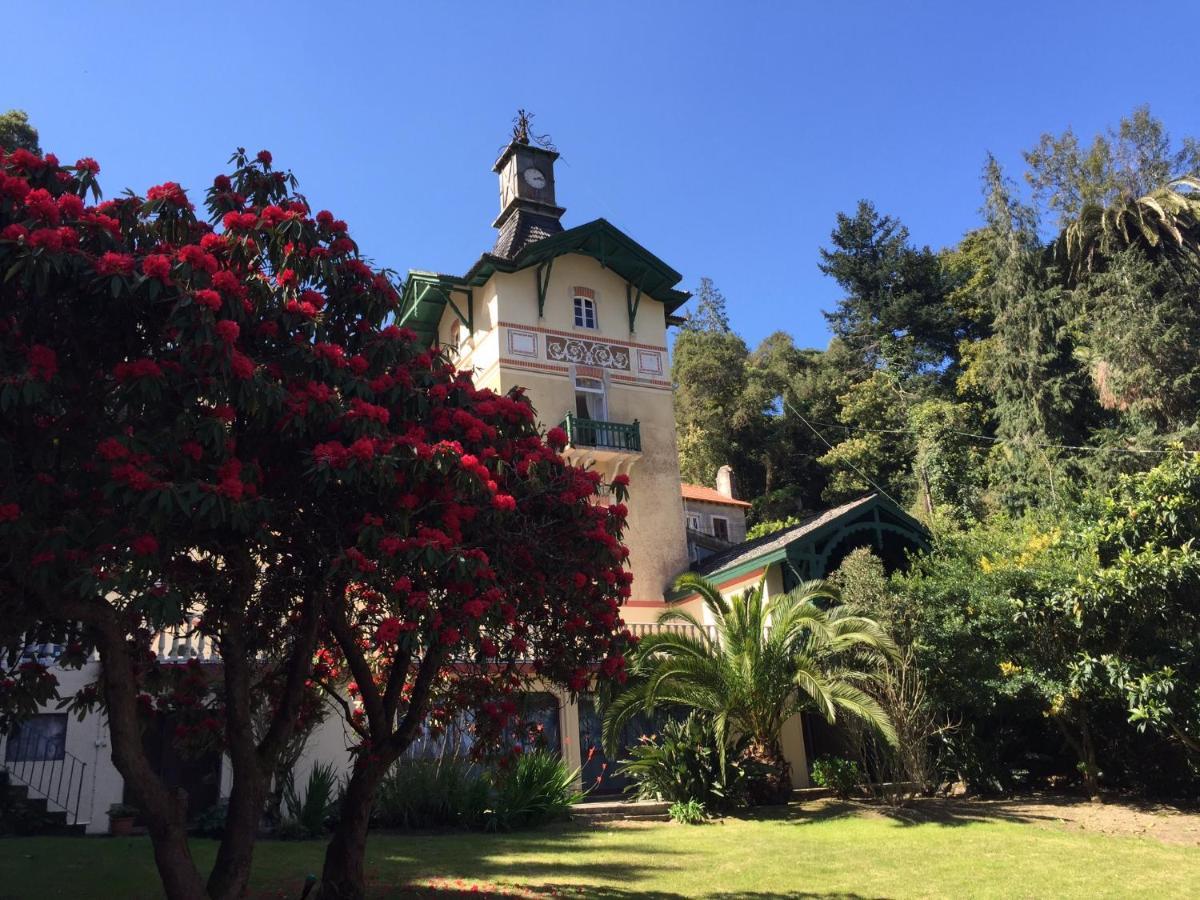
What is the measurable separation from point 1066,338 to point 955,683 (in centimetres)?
2214

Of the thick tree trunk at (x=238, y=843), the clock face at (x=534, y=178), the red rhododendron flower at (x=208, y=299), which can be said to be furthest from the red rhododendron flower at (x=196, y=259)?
the clock face at (x=534, y=178)

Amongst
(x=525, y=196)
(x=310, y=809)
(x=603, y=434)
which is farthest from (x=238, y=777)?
(x=525, y=196)

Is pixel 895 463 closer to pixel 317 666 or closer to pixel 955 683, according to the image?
pixel 955 683

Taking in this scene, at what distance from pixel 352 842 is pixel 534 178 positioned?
948 inches

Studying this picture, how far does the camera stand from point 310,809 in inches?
507

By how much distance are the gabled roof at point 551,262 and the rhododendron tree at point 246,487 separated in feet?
56.0

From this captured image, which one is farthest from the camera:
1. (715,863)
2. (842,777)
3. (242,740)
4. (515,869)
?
(842,777)

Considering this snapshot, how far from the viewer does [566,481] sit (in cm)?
801

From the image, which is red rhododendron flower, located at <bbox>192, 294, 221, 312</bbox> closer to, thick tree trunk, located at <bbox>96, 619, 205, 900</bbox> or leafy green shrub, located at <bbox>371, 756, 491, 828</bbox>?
thick tree trunk, located at <bbox>96, 619, 205, 900</bbox>

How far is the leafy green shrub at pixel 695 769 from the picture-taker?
49.2ft

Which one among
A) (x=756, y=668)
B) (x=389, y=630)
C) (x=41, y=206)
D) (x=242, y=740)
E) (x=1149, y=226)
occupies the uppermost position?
(x=1149, y=226)

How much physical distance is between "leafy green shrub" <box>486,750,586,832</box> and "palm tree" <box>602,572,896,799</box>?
109cm

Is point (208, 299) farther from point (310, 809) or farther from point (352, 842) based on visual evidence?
point (310, 809)

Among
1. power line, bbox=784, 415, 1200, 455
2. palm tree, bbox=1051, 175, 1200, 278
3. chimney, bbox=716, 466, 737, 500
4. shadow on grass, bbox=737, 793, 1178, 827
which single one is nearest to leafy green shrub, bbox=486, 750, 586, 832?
shadow on grass, bbox=737, 793, 1178, 827
